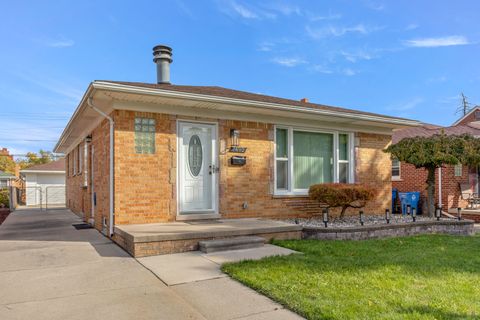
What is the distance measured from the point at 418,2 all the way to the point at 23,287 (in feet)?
37.7

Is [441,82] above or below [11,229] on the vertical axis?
above

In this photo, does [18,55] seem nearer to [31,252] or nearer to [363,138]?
[31,252]

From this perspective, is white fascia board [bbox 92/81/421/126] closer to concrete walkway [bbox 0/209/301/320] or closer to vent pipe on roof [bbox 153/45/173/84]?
concrete walkway [bbox 0/209/301/320]

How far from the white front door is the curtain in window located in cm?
237

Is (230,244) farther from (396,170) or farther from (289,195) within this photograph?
(396,170)

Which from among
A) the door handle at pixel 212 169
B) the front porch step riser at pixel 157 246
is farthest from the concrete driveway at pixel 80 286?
the door handle at pixel 212 169

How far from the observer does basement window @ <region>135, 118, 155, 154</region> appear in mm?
6910

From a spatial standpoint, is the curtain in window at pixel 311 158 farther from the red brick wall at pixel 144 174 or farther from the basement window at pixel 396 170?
the basement window at pixel 396 170

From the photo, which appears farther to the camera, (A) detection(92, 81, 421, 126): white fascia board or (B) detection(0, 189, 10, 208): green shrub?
(B) detection(0, 189, 10, 208): green shrub

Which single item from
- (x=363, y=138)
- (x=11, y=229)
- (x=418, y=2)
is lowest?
(x=11, y=229)

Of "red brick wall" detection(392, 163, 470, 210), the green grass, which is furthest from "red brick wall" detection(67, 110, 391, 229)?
"red brick wall" detection(392, 163, 470, 210)

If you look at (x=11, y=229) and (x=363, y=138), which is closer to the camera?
(x=11, y=229)

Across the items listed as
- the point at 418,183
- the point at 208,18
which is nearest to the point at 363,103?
the point at 418,183

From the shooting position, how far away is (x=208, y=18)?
13938 mm
